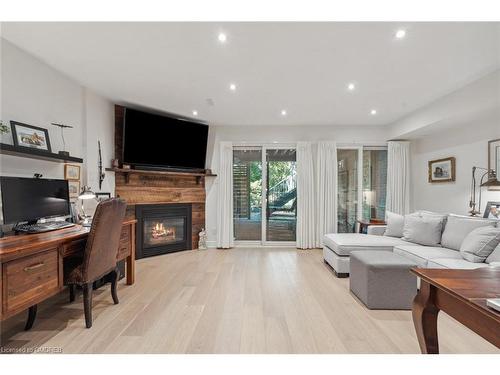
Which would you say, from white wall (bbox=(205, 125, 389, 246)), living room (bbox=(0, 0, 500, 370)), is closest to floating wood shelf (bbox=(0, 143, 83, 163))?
living room (bbox=(0, 0, 500, 370))

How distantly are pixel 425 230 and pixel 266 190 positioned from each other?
2.87m

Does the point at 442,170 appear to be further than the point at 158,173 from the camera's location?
No

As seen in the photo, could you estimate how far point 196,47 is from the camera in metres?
2.37

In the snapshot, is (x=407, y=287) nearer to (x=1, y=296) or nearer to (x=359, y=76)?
(x=359, y=76)

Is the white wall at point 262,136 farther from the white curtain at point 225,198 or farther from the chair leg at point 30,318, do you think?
the chair leg at point 30,318

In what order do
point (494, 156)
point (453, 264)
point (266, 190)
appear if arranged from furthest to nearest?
1. point (266, 190)
2. point (494, 156)
3. point (453, 264)

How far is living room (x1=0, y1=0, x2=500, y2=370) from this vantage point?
6.36 feet

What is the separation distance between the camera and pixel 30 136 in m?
2.52

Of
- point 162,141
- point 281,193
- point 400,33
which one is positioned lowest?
point 281,193

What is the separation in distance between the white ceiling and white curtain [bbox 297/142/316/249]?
1337 mm

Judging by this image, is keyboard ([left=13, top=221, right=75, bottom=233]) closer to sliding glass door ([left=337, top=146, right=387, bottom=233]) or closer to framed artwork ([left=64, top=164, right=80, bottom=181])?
framed artwork ([left=64, top=164, right=80, bottom=181])

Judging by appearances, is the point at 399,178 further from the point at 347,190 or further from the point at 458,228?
the point at 458,228

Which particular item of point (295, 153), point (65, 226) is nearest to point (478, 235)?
point (295, 153)

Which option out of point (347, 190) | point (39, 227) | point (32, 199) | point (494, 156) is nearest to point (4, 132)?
point (32, 199)
